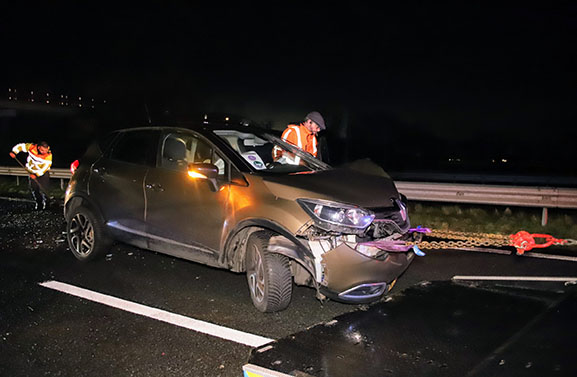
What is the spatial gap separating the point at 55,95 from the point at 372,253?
73.7 meters

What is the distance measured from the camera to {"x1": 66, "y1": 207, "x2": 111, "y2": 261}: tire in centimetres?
620

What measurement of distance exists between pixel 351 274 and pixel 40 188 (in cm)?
973

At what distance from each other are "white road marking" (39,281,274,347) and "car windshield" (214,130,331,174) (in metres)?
1.73

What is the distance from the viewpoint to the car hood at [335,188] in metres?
4.34

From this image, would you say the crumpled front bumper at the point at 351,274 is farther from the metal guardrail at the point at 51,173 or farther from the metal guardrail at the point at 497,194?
the metal guardrail at the point at 51,173

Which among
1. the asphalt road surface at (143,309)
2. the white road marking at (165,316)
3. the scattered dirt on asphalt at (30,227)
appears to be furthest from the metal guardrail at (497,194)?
the white road marking at (165,316)

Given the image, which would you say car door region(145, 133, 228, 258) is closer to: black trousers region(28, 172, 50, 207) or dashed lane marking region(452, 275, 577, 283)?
dashed lane marking region(452, 275, 577, 283)

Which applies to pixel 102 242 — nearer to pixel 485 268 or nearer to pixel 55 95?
pixel 485 268

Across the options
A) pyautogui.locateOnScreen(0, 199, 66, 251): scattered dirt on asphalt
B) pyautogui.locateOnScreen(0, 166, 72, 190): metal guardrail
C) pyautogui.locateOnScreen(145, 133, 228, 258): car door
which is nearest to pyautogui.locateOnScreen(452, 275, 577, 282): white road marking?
pyautogui.locateOnScreen(145, 133, 228, 258): car door

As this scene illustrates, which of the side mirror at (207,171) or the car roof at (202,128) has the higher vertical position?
the car roof at (202,128)

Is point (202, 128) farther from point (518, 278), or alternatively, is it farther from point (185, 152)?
point (518, 278)

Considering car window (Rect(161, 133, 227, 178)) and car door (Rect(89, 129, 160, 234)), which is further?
car door (Rect(89, 129, 160, 234))

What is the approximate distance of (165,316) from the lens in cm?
457

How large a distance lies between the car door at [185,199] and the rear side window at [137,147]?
0.17 metres
